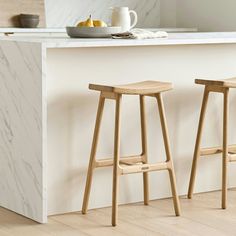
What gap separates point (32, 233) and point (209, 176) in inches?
55.1

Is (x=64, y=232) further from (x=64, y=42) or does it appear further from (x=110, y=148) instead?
(x=64, y=42)

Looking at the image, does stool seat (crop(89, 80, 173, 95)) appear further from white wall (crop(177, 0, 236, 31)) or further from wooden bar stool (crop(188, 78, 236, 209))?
white wall (crop(177, 0, 236, 31))

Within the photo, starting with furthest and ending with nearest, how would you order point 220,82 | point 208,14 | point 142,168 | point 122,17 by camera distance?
1. point 208,14
2. point 122,17
3. point 220,82
4. point 142,168

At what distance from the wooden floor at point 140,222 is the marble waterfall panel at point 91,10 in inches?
109

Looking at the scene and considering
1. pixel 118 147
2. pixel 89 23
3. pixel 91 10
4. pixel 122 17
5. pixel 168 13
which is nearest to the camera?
pixel 118 147

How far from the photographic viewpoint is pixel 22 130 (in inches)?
156

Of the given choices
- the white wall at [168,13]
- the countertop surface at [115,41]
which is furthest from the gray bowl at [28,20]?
the countertop surface at [115,41]

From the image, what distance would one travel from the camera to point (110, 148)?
13.8ft

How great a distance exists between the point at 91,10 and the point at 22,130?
9.72 feet

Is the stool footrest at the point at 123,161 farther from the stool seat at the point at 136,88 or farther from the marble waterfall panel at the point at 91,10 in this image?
the marble waterfall panel at the point at 91,10

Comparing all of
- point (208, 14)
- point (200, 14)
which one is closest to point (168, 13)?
point (200, 14)

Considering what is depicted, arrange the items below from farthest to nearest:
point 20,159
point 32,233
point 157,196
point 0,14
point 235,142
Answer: point 0,14 → point 235,142 → point 157,196 → point 20,159 → point 32,233

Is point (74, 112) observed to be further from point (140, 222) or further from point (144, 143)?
point (140, 222)

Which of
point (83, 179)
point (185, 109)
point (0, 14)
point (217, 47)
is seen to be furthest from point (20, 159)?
point (0, 14)
